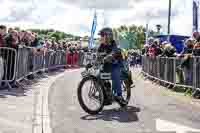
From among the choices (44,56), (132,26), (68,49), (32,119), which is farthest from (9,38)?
(132,26)

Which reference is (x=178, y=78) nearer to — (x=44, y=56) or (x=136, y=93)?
(x=136, y=93)

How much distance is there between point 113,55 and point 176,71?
619 centimetres

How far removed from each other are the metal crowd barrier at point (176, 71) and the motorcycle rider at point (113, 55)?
3.81m

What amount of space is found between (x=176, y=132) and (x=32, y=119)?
2.85 metres

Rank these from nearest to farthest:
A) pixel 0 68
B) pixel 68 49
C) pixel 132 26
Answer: pixel 0 68 < pixel 68 49 < pixel 132 26

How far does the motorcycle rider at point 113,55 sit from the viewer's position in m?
11.4

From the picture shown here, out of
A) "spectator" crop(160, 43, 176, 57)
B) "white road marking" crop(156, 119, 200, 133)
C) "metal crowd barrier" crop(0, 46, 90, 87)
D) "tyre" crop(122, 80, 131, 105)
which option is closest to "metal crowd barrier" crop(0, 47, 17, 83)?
"metal crowd barrier" crop(0, 46, 90, 87)

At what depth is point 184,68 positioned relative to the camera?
52.5 ft

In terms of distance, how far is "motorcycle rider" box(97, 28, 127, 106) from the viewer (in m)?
11.4

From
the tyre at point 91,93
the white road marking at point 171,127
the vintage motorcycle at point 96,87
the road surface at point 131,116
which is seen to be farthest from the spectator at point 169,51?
the white road marking at point 171,127

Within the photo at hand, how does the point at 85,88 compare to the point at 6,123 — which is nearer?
the point at 6,123

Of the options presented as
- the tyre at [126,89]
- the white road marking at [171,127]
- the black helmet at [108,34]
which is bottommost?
the white road marking at [171,127]

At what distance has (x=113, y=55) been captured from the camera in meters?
11.3

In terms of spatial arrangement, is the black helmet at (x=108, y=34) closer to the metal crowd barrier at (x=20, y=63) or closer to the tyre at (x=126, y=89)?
the tyre at (x=126, y=89)
